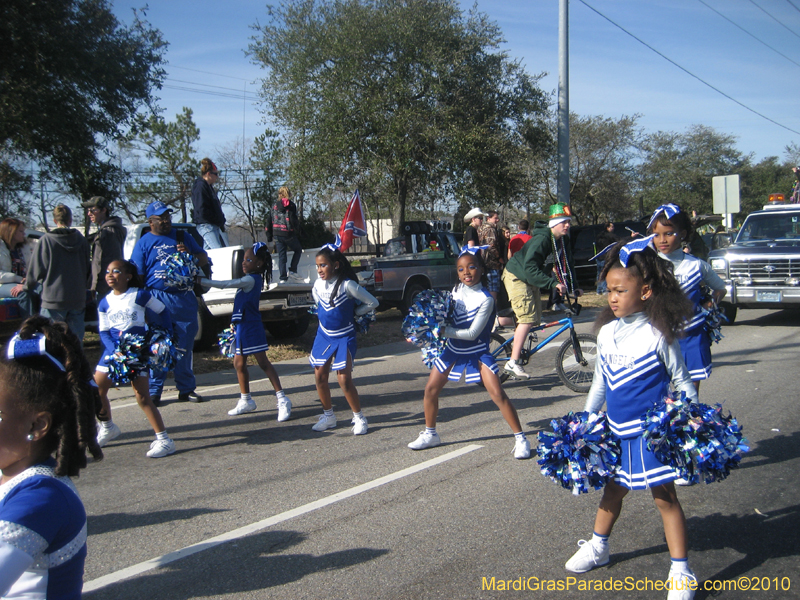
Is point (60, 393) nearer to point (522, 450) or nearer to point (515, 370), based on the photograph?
point (522, 450)

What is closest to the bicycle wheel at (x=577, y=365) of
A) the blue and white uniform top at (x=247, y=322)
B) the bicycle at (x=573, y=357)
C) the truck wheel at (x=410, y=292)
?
the bicycle at (x=573, y=357)

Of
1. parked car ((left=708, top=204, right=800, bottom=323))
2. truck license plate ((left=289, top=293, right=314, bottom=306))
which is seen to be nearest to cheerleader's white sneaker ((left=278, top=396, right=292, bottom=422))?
truck license plate ((left=289, top=293, right=314, bottom=306))

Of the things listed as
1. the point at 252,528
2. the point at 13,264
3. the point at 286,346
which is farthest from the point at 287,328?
the point at 252,528

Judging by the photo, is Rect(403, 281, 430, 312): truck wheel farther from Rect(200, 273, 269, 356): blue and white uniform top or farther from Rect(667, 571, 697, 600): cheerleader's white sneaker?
Rect(667, 571, 697, 600): cheerleader's white sneaker


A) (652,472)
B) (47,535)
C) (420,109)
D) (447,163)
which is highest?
(420,109)

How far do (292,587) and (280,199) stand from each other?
8.79m

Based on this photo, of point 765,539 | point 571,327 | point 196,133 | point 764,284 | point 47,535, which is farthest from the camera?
point 196,133

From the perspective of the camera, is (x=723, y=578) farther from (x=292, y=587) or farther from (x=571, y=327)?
(x=571, y=327)

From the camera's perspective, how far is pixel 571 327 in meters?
7.48

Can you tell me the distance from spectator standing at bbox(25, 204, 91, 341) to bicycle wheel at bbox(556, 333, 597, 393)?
5446 millimetres

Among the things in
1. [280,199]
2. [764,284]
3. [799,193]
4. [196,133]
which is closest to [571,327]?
[280,199]

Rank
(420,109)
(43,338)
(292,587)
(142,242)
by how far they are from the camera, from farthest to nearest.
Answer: (420,109)
(142,242)
(292,587)
(43,338)

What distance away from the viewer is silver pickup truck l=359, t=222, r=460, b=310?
1417 centimetres

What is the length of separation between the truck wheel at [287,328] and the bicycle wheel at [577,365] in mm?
5143
